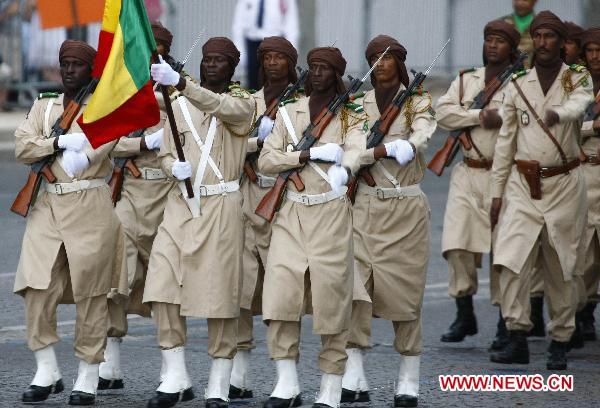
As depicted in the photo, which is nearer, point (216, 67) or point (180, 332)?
point (180, 332)

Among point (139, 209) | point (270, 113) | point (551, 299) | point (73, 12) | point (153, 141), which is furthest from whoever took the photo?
point (73, 12)

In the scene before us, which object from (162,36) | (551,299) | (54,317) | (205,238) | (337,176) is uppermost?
(162,36)

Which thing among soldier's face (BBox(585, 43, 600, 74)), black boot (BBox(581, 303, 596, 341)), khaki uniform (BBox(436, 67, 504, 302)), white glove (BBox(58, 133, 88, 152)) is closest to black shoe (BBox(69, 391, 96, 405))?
white glove (BBox(58, 133, 88, 152))

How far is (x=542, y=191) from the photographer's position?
11.5 m

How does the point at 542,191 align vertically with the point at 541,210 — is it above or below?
above

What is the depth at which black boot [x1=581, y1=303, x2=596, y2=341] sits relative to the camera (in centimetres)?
1274

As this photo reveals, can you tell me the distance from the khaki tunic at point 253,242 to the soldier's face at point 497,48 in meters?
2.31

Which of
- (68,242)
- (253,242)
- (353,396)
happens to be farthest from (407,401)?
(68,242)

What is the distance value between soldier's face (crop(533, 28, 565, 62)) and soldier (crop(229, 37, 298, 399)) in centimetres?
174

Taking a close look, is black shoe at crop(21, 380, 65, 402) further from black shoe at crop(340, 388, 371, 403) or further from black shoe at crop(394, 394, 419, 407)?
black shoe at crop(394, 394, 419, 407)

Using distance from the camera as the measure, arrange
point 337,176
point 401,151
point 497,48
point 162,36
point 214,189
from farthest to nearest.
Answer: point 497,48 → point 162,36 → point 401,151 → point 214,189 → point 337,176

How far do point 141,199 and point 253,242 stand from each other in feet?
2.94

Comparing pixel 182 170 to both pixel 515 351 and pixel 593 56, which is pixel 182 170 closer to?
pixel 515 351

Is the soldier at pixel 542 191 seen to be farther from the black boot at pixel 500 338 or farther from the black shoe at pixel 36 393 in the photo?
the black shoe at pixel 36 393
